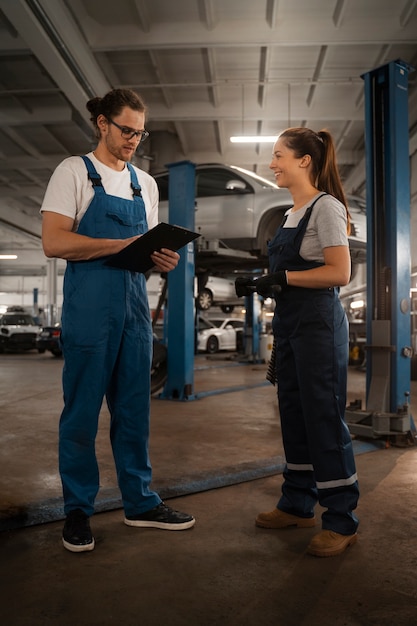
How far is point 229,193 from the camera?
7.52 metres

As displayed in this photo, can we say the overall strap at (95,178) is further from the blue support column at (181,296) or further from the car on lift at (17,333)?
the car on lift at (17,333)

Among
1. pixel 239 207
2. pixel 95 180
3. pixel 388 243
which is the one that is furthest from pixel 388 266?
pixel 239 207

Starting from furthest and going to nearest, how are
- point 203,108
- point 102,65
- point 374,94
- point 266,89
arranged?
point 203,108, point 266,89, point 102,65, point 374,94

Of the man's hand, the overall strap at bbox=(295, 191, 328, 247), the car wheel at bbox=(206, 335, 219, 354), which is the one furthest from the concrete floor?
the car wheel at bbox=(206, 335, 219, 354)

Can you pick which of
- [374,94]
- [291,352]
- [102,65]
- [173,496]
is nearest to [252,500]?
[173,496]

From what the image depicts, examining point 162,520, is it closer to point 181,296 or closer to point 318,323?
point 318,323

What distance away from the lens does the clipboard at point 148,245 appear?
1771mm

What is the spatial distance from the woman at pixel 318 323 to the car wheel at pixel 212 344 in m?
12.6

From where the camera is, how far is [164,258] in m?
1.93

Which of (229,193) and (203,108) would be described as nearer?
(229,193)

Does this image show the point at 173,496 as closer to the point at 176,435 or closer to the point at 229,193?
the point at 176,435

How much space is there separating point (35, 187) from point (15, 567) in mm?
14728

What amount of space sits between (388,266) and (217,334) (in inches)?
439

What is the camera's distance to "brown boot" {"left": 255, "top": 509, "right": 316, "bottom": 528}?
2088 mm
